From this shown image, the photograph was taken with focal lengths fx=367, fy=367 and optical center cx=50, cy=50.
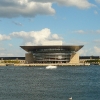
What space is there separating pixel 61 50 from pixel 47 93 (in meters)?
133

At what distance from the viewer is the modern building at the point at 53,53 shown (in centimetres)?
17812

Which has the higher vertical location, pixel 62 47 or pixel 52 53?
pixel 62 47

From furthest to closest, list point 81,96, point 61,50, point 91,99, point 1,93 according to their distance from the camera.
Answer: point 61,50 → point 1,93 → point 81,96 → point 91,99

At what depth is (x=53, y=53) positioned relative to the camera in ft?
584

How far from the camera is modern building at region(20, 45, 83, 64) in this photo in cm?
17812

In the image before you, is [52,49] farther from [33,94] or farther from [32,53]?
[33,94]

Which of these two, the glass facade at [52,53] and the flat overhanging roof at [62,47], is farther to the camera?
the glass facade at [52,53]

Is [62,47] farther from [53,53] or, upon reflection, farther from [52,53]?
[52,53]

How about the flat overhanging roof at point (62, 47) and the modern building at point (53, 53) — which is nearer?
the flat overhanging roof at point (62, 47)

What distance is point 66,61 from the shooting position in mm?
181125

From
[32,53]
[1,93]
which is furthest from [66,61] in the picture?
[1,93]

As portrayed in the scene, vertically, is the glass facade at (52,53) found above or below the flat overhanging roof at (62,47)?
below

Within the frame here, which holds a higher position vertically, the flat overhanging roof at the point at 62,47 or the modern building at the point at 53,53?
the flat overhanging roof at the point at 62,47

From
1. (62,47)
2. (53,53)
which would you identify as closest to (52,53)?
(53,53)
